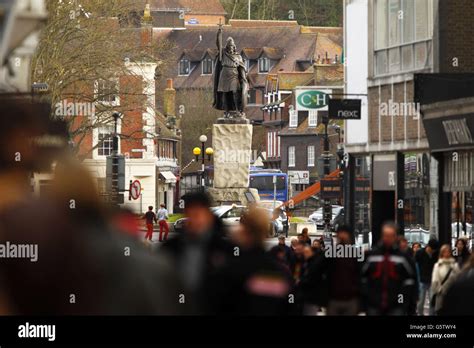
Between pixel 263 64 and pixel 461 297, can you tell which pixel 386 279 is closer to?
pixel 461 297

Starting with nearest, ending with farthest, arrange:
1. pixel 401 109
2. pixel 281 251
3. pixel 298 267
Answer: pixel 281 251 < pixel 298 267 < pixel 401 109

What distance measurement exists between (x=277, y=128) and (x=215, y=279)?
85160 millimetres

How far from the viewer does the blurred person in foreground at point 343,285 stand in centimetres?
1006

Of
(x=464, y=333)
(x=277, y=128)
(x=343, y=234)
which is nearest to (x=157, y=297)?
(x=343, y=234)

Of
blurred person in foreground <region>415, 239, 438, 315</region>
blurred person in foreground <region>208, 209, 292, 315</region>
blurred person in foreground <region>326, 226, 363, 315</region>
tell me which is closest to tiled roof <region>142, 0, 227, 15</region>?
blurred person in foreground <region>415, 239, 438, 315</region>

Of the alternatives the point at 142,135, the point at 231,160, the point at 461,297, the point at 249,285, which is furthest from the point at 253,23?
the point at 249,285

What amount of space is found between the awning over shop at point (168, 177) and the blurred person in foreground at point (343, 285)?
5122 cm

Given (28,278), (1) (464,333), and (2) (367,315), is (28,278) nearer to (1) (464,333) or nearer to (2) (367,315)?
(2) (367,315)

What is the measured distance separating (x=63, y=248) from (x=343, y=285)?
23.3ft

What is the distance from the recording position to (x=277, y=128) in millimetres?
89062

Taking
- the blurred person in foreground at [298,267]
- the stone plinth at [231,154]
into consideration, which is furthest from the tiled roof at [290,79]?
the blurred person in foreground at [298,267]

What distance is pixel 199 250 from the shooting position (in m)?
3.90

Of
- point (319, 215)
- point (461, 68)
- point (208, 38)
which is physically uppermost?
point (208, 38)

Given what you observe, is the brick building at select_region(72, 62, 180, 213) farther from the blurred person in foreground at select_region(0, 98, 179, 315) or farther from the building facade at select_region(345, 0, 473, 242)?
the blurred person in foreground at select_region(0, 98, 179, 315)
